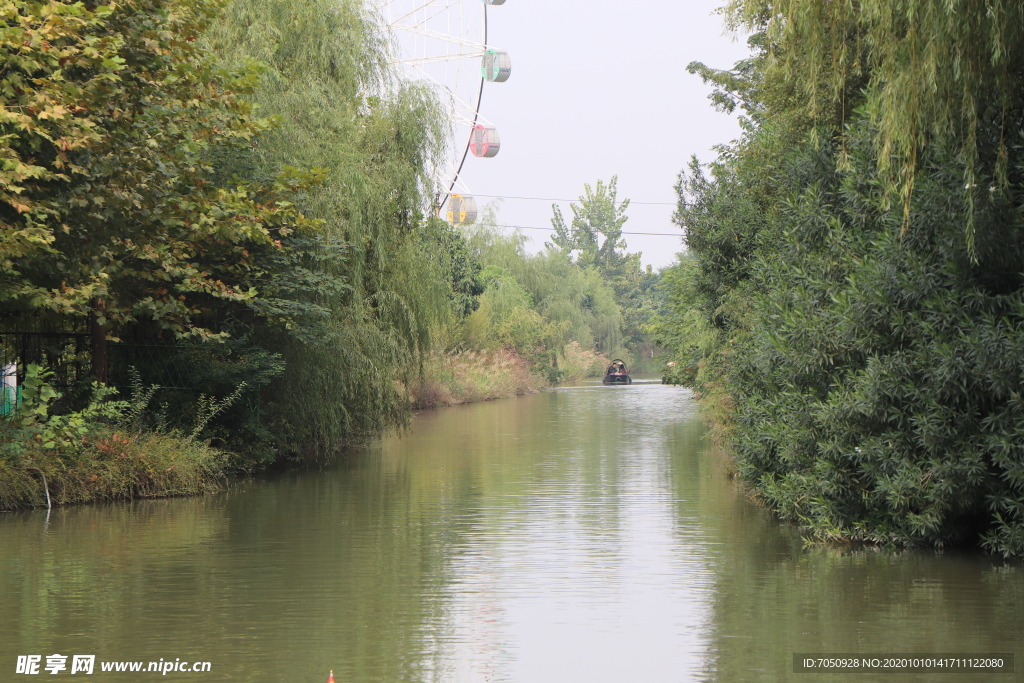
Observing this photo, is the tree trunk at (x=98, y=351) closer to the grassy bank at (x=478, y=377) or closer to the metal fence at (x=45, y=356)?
the metal fence at (x=45, y=356)

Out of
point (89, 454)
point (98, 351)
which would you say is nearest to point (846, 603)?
point (89, 454)

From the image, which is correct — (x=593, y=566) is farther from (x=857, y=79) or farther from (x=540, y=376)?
(x=540, y=376)

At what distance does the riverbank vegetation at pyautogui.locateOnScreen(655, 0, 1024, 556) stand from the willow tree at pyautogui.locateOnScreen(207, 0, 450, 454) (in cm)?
784

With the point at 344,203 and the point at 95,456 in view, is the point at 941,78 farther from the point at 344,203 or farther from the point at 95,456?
the point at 344,203

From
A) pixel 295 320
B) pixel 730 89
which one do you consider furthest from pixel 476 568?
pixel 730 89

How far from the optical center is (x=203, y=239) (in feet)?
55.4

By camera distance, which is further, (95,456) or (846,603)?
(95,456)

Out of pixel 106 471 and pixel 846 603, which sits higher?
pixel 106 471

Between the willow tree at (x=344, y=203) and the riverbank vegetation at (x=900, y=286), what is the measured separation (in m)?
7.84

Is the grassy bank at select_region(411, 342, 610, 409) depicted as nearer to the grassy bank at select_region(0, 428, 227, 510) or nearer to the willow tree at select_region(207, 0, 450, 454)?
the willow tree at select_region(207, 0, 450, 454)

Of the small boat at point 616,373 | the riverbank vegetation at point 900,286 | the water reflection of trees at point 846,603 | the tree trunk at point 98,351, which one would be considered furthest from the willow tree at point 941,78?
the small boat at point 616,373

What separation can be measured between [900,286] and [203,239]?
32.9 ft

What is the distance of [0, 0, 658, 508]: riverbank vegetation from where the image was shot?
46.1 ft

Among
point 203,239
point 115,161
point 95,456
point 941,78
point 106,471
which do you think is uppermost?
point 115,161
